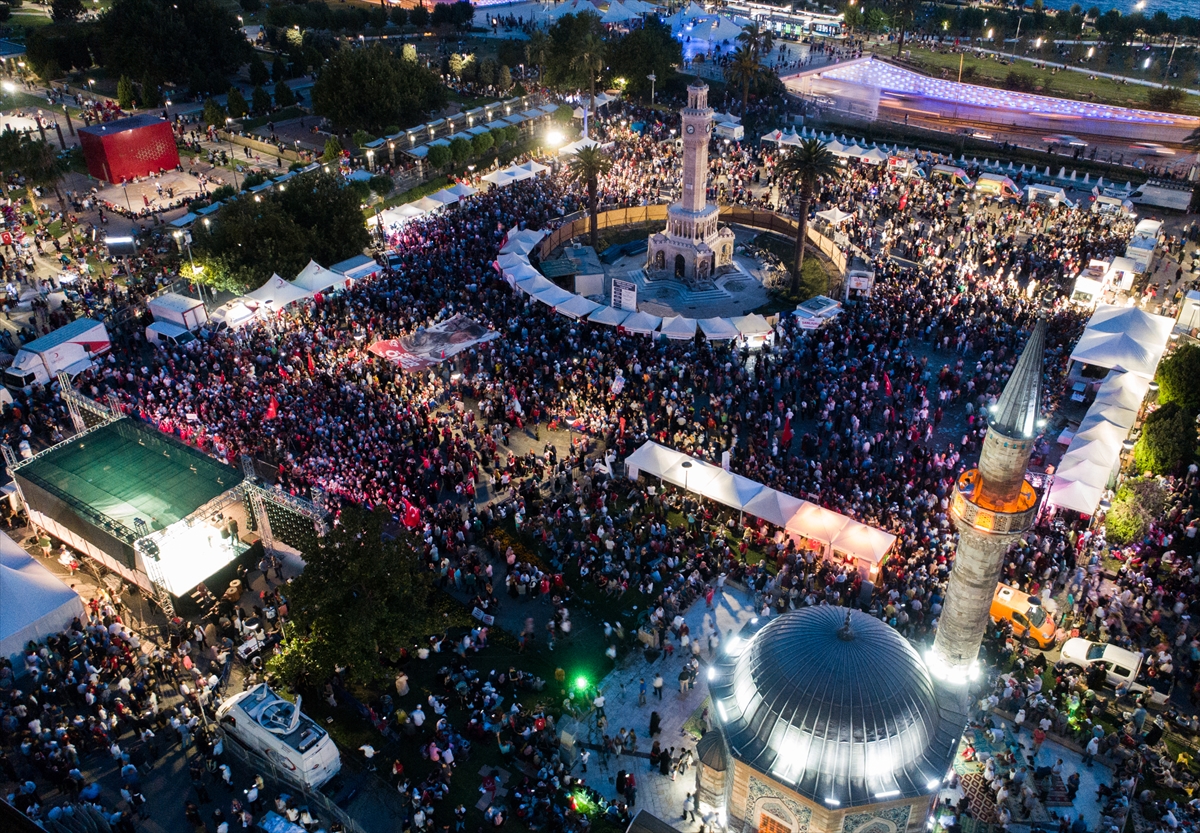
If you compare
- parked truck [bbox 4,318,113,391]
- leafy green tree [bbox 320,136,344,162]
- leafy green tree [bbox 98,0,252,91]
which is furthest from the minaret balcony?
leafy green tree [bbox 98,0,252,91]

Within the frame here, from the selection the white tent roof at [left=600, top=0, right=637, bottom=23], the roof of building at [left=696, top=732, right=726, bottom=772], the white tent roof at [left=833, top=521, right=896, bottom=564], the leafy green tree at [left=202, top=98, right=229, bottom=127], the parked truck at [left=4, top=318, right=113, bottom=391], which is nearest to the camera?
the roof of building at [left=696, top=732, right=726, bottom=772]

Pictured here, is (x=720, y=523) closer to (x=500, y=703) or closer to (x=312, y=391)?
(x=500, y=703)

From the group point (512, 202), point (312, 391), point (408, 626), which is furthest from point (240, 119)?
point (408, 626)

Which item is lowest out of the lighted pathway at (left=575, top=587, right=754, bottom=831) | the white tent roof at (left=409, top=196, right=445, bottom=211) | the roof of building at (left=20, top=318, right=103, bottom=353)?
the lighted pathway at (left=575, top=587, right=754, bottom=831)

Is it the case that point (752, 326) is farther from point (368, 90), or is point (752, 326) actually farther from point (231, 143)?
point (231, 143)

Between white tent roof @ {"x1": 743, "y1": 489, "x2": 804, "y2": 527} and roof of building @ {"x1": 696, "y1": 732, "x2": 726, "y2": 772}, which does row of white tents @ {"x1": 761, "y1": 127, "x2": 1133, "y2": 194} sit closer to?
white tent roof @ {"x1": 743, "y1": 489, "x2": 804, "y2": 527}

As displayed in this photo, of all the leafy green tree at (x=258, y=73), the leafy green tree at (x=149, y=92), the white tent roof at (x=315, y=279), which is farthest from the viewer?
the leafy green tree at (x=258, y=73)

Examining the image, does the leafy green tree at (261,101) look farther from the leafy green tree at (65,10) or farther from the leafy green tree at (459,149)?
the leafy green tree at (65,10)

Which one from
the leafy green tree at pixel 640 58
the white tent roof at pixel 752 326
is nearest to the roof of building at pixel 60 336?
the white tent roof at pixel 752 326
